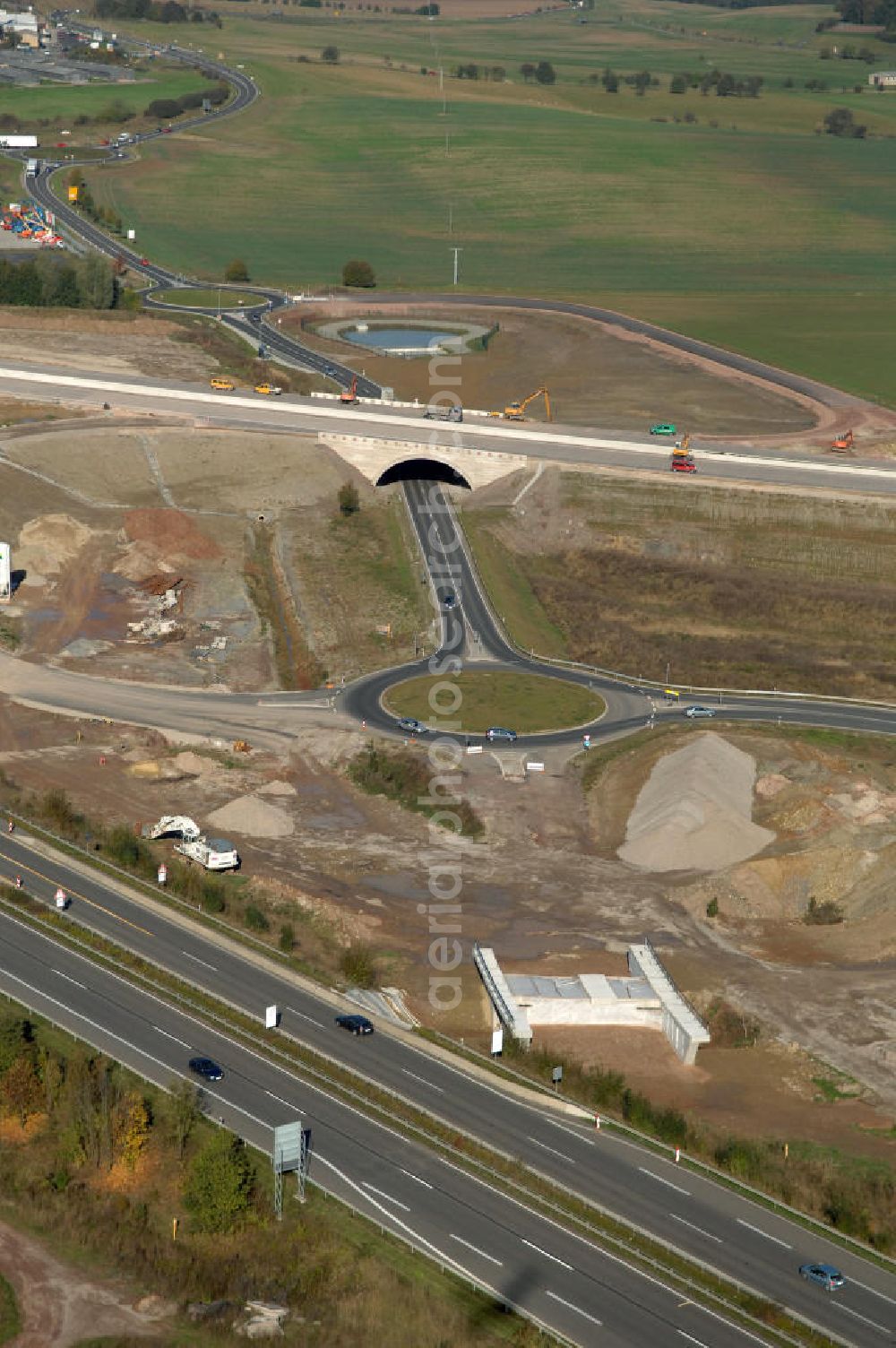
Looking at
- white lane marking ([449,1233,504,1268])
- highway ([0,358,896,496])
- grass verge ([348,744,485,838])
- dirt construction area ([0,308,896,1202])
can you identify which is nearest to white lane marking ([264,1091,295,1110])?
white lane marking ([449,1233,504,1268])

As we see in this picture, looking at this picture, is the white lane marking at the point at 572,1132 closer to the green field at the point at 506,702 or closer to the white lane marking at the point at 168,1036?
the white lane marking at the point at 168,1036

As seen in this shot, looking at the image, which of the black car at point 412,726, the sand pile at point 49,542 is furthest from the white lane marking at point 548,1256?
the sand pile at point 49,542

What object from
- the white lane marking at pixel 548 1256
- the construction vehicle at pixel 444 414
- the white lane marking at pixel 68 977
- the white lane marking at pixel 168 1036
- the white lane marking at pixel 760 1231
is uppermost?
the construction vehicle at pixel 444 414

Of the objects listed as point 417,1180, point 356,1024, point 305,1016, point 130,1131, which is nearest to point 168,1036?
point 305,1016

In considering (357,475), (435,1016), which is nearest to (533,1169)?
(435,1016)

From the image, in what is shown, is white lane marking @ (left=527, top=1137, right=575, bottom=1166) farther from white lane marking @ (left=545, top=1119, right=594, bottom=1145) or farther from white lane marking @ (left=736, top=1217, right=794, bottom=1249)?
white lane marking @ (left=736, top=1217, right=794, bottom=1249)

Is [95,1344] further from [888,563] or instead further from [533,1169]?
[888,563]

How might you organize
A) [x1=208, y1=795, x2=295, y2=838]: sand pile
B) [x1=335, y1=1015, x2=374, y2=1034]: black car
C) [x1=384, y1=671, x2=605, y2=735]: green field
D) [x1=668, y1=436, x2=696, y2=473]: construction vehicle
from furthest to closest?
[x1=668, y1=436, x2=696, y2=473]: construction vehicle
[x1=384, y1=671, x2=605, y2=735]: green field
[x1=208, y1=795, x2=295, y2=838]: sand pile
[x1=335, y1=1015, x2=374, y2=1034]: black car
